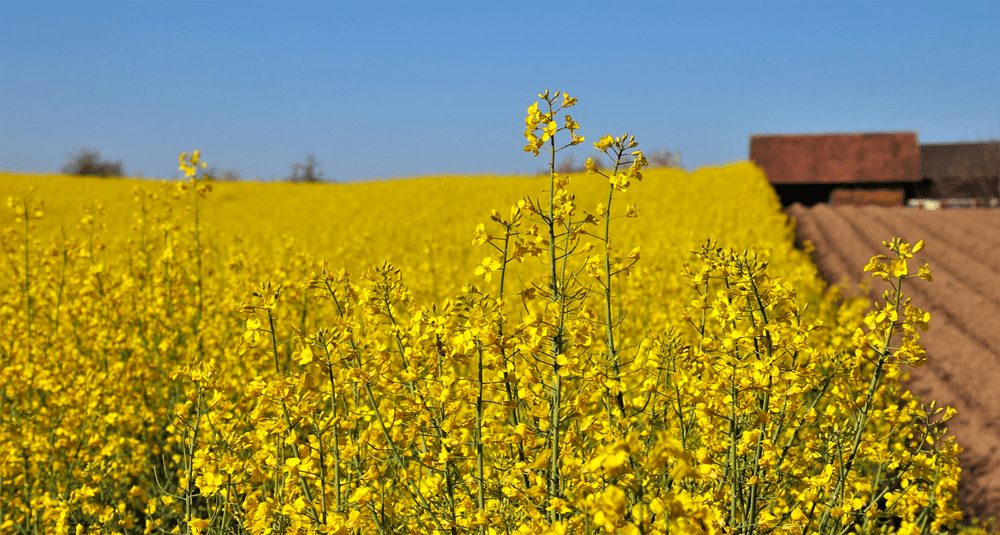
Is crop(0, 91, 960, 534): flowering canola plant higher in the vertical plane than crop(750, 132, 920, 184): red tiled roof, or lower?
lower

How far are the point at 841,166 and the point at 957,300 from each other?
24.9 meters

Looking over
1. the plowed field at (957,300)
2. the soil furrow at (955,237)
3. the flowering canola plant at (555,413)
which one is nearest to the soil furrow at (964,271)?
the plowed field at (957,300)

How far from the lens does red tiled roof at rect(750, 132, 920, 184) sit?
108 ft

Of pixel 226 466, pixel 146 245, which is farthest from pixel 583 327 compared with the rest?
pixel 146 245

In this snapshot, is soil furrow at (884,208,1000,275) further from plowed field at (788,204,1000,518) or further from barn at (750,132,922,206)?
barn at (750,132,922,206)

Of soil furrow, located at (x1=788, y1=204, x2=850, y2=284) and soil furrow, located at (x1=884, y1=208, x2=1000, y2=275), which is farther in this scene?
soil furrow, located at (x1=884, y1=208, x2=1000, y2=275)

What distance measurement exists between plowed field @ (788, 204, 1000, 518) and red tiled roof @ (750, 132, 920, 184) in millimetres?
11706

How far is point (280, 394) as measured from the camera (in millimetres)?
2236

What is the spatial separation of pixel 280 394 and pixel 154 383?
4.08m

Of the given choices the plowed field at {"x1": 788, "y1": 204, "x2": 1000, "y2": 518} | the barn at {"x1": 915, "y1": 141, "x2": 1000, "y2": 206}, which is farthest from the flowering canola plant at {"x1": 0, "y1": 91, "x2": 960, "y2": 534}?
the barn at {"x1": 915, "y1": 141, "x2": 1000, "y2": 206}

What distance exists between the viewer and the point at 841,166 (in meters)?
33.3

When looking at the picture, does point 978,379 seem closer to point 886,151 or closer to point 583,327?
point 583,327

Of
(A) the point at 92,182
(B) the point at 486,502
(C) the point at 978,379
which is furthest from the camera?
(A) the point at 92,182

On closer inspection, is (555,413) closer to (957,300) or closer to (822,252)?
(957,300)
